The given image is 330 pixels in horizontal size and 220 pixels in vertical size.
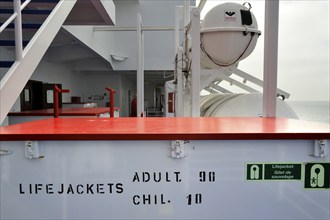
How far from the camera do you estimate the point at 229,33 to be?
15.1 ft

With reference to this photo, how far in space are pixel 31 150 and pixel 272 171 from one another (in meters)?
1.32

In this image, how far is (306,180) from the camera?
151 centimetres

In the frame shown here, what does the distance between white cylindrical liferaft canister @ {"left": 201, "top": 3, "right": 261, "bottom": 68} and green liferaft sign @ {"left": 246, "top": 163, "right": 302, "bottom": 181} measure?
3507 millimetres

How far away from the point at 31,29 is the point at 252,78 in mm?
4083

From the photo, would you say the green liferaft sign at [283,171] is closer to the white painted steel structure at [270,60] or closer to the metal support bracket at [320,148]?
the metal support bracket at [320,148]

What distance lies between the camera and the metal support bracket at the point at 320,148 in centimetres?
148

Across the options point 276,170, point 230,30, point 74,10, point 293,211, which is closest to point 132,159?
point 276,170

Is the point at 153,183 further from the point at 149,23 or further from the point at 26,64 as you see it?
the point at 149,23

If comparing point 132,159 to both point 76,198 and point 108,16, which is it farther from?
point 108,16

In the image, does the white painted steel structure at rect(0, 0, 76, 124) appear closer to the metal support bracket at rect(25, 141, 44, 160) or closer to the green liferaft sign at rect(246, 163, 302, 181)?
the metal support bracket at rect(25, 141, 44, 160)

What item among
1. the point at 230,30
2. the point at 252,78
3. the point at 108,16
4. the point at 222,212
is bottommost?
the point at 222,212

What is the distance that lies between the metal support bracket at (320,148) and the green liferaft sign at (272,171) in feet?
0.35

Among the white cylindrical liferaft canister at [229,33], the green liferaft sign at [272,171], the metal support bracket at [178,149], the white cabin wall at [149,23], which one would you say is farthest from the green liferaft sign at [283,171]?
the white cabin wall at [149,23]

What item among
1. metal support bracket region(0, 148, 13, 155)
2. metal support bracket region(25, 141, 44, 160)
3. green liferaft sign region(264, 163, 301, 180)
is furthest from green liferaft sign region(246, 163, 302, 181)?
metal support bracket region(0, 148, 13, 155)
